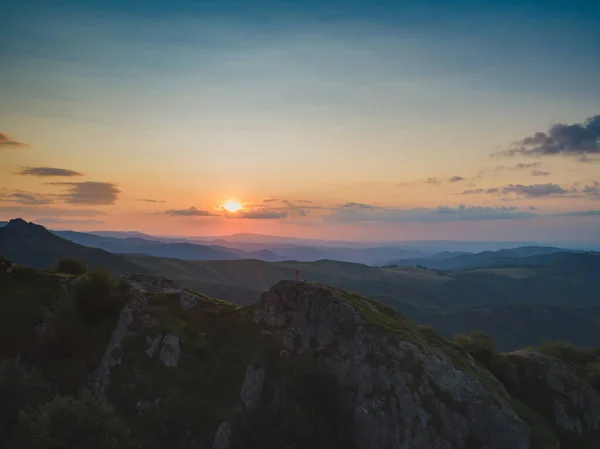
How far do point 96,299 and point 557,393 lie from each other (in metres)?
67.6

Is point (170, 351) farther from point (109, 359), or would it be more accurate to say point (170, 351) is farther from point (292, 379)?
point (292, 379)

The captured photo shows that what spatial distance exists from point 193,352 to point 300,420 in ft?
58.6

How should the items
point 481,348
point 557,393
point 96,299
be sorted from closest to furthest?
point 96,299 < point 557,393 < point 481,348

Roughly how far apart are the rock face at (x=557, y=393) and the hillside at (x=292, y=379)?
172 mm

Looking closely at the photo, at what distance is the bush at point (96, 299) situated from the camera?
53469 mm

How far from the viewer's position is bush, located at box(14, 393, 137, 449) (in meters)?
28.3

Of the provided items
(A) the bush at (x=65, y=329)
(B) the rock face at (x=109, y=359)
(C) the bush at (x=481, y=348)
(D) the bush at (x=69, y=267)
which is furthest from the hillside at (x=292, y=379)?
(D) the bush at (x=69, y=267)

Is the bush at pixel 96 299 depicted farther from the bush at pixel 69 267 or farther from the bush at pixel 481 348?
the bush at pixel 481 348

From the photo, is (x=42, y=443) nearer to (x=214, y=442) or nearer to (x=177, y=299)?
(x=214, y=442)

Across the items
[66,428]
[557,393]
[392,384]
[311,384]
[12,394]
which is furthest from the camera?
[557,393]

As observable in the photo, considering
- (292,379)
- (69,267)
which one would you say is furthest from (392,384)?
(69,267)

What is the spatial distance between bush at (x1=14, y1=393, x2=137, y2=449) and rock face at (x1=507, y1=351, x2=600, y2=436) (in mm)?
55972

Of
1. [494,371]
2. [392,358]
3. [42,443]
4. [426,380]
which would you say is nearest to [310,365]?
[392,358]

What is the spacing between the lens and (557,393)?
191 feet
